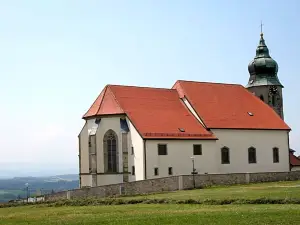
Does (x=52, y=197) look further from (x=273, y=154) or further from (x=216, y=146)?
(x=273, y=154)

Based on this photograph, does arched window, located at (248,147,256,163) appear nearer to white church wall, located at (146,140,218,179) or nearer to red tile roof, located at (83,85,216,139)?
white church wall, located at (146,140,218,179)

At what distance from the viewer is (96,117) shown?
51094 millimetres

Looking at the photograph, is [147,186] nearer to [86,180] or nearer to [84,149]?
[86,180]

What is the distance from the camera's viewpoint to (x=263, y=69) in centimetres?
6450

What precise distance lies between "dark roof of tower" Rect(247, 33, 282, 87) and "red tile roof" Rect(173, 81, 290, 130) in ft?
11.4

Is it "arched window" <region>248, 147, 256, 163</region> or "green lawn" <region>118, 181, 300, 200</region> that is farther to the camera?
"arched window" <region>248, 147, 256, 163</region>

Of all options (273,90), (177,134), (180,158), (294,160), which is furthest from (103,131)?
(273,90)

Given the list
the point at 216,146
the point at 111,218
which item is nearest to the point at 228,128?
the point at 216,146

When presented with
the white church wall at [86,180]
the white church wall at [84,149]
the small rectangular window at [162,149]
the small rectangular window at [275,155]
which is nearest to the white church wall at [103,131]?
the white church wall at [86,180]

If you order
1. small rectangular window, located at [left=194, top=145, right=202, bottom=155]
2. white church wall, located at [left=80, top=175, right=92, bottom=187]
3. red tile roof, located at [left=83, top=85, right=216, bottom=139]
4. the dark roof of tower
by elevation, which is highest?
the dark roof of tower

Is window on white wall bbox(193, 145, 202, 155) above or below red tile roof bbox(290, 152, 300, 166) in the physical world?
above

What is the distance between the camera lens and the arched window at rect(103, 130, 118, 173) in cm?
5075

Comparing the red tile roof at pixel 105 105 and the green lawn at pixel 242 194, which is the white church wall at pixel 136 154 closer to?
the red tile roof at pixel 105 105

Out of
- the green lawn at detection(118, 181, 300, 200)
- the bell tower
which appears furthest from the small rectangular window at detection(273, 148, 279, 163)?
the green lawn at detection(118, 181, 300, 200)
